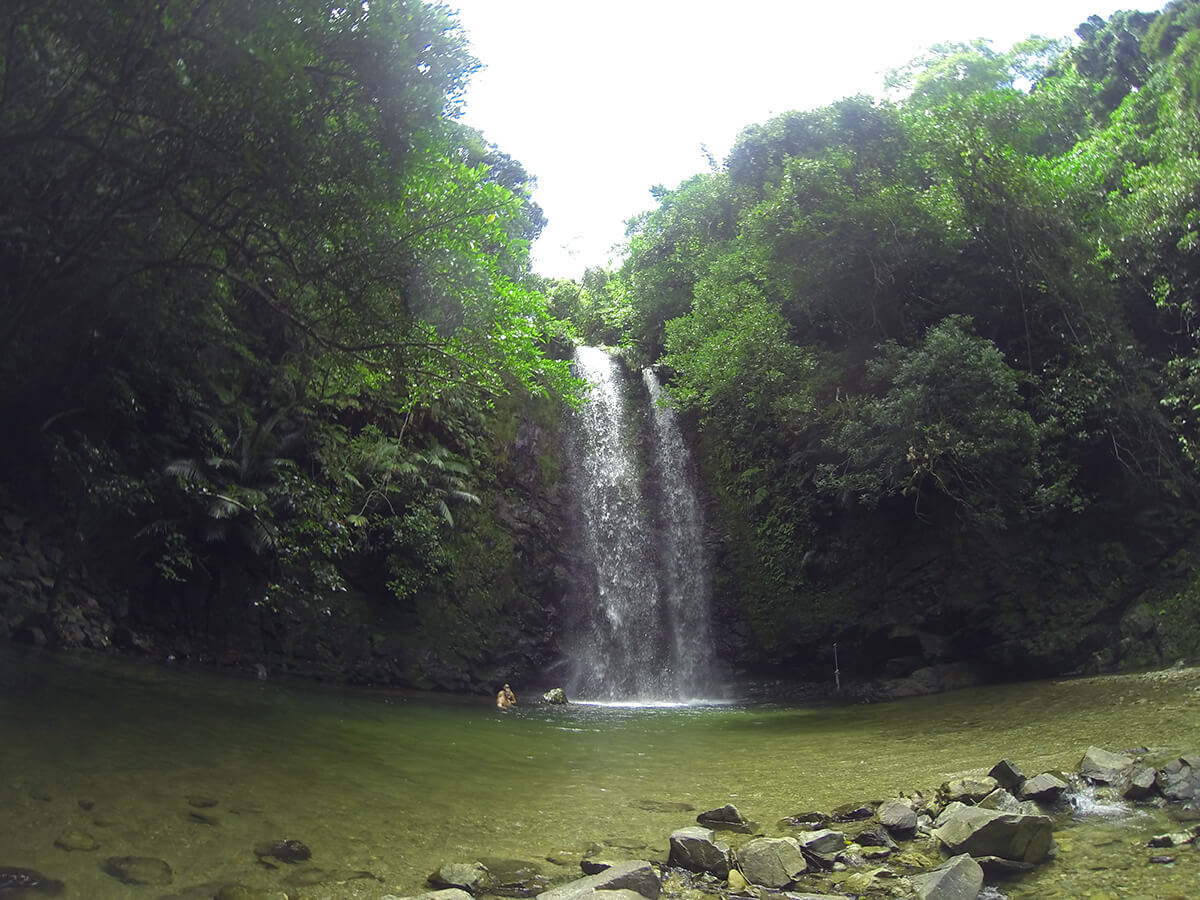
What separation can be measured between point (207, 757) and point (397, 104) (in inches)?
224

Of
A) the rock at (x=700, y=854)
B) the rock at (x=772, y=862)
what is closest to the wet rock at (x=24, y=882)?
the rock at (x=700, y=854)

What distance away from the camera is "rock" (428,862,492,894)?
3.70m

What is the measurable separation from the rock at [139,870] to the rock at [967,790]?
4476 millimetres

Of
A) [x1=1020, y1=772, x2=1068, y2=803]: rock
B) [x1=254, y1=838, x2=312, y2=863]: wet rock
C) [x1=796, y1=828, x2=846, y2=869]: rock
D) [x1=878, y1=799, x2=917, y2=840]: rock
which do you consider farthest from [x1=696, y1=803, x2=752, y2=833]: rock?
[x1=254, y1=838, x2=312, y2=863]: wet rock

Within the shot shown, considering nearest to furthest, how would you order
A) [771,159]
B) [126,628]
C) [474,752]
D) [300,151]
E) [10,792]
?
[10,792]
[300,151]
[474,752]
[126,628]
[771,159]

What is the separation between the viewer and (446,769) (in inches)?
251

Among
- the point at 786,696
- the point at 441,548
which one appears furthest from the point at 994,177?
the point at 441,548

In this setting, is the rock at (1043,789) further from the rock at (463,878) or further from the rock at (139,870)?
the rock at (139,870)

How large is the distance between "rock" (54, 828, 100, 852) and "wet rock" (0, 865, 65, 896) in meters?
0.30

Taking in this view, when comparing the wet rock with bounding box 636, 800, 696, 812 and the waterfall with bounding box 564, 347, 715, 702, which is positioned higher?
the waterfall with bounding box 564, 347, 715, 702

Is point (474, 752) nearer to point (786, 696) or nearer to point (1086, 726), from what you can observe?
point (1086, 726)

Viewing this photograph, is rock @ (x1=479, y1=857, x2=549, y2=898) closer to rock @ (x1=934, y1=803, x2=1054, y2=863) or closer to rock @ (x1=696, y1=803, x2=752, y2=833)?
rock @ (x1=696, y1=803, x2=752, y2=833)

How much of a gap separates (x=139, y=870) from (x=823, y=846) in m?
3.50

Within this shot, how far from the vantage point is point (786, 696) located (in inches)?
550
